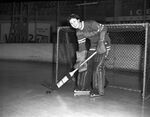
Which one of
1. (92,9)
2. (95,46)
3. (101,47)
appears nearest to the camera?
(101,47)

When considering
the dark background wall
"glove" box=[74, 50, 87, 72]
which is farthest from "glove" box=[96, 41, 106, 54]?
the dark background wall

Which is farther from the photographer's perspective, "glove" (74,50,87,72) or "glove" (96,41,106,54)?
"glove" (74,50,87,72)

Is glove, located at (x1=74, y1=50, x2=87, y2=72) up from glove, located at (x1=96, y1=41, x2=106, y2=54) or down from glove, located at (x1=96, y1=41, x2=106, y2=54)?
down

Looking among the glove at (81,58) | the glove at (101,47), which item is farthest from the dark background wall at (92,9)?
the glove at (101,47)

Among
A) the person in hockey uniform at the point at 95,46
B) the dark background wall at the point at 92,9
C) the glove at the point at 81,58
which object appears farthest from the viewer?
the dark background wall at the point at 92,9

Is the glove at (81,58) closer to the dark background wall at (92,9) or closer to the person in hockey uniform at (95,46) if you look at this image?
the person in hockey uniform at (95,46)

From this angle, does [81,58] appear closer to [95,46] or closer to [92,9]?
[95,46]

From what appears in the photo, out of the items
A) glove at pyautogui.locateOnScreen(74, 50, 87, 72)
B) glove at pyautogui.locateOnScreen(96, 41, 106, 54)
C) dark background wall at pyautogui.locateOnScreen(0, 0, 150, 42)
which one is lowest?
glove at pyautogui.locateOnScreen(74, 50, 87, 72)

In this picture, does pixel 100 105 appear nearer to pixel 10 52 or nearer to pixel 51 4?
pixel 10 52

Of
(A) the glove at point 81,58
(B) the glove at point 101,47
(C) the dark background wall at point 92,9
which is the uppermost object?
(C) the dark background wall at point 92,9

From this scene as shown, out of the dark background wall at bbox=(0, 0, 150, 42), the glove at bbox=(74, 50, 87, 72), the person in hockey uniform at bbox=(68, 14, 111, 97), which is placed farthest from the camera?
the dark background wall at bbox=(0, 0, 150, 42)

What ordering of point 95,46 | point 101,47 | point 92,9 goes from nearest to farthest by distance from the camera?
point 101,47 < point 95,46 < point 92,9

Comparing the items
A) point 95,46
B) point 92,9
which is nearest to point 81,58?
point 95,46

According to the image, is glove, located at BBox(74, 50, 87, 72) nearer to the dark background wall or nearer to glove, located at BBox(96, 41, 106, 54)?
glove, located at BBox(96, 41, 106, 54)
